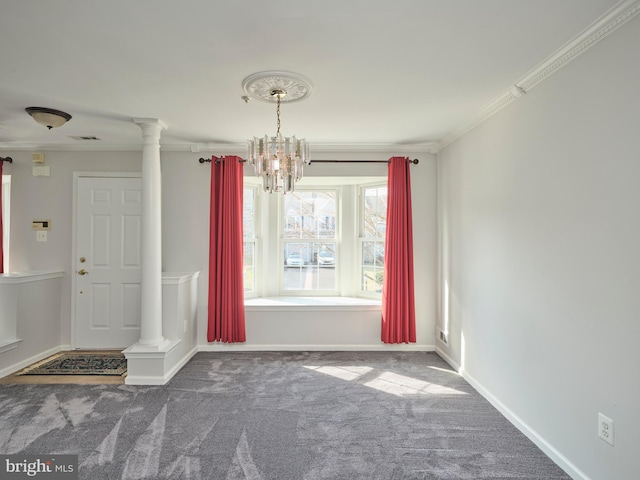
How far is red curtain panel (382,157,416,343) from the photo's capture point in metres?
4.11

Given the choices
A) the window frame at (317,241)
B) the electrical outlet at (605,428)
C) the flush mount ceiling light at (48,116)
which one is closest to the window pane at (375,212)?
the window frame at (317,241)

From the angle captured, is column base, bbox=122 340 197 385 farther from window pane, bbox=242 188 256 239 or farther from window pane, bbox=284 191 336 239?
window pane, bbox=284 191 336 239

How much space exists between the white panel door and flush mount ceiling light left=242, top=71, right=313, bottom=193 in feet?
8.07

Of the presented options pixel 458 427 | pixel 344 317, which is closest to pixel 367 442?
pixel 458 427

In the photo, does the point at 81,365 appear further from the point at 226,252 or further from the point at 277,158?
the point at 277,158

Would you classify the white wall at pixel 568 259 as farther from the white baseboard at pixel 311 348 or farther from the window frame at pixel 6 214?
the window frame at pixel 6 214

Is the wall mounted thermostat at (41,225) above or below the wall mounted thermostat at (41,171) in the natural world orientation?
below

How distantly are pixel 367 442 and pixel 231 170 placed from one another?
3.04m

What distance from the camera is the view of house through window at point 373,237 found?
15.5ft

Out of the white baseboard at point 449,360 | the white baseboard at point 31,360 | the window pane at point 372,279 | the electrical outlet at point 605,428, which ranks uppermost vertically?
the window pane at point 372,279

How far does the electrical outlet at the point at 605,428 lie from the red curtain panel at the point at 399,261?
2.34 m

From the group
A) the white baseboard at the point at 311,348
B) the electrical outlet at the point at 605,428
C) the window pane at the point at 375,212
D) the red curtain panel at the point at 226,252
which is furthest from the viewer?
the window pane at the point at 375,212

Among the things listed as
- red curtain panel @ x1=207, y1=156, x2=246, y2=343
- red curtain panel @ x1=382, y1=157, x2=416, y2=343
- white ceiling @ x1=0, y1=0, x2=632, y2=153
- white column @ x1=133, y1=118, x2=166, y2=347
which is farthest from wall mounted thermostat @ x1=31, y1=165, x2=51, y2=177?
red curtain panel @ x1=382, y1=157, x2=416, y2=343

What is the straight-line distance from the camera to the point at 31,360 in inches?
151
